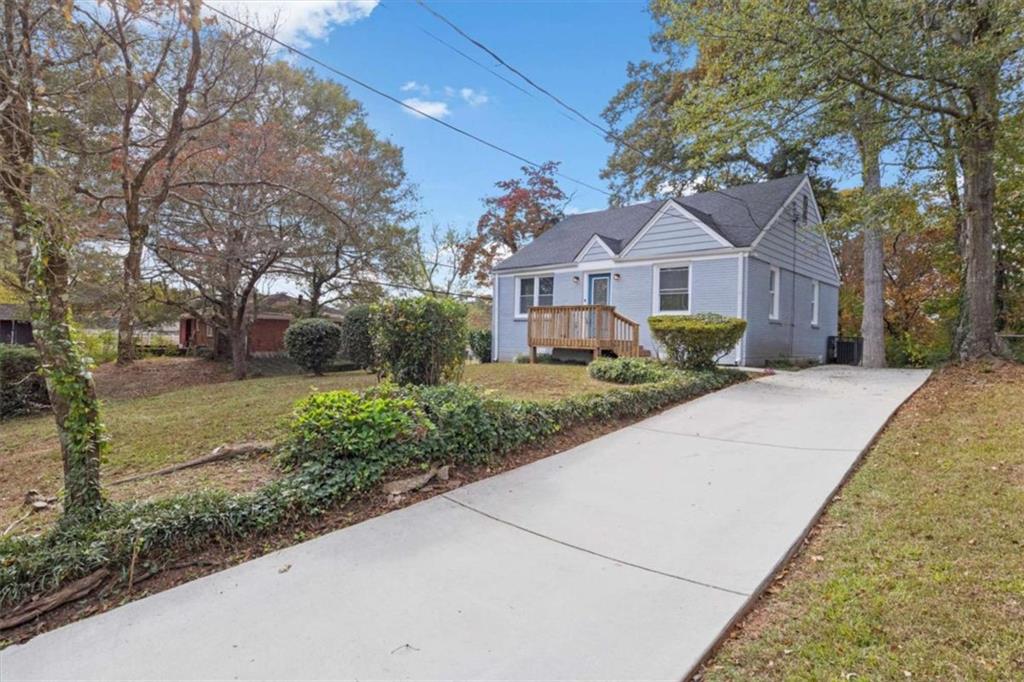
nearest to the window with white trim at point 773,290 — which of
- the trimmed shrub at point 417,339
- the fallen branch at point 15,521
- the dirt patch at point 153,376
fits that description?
the trimmed shrub at point 417,339

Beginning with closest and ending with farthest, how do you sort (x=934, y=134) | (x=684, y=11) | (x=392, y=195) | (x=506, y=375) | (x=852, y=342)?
(x=684, y=11), (x=934, y=134), (x=506, y=375), (x=852, y=342), (x=392, y=195)

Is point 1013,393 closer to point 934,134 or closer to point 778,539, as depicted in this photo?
point 934,134

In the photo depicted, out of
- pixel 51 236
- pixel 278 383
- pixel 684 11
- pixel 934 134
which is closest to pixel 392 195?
pixel 278 383

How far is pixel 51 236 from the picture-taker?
278cm

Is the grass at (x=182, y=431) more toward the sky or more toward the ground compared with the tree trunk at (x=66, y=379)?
more toward the ground

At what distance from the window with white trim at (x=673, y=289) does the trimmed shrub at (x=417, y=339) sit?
313 inches

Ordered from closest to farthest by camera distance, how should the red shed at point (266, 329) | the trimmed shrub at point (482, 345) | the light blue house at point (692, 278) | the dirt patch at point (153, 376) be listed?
1. the light blue house at point (692, 278)
2. the dirt patch at point (153, 376)
3. the trimmed shrub at point (482, 345)
4. the red shed at point (266, 329)

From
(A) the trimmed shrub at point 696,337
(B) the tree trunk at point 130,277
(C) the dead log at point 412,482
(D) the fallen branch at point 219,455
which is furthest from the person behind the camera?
(B) the tree trunk at point 130,277

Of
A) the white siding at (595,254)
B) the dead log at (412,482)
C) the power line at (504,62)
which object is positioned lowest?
the dead log at (412,482)

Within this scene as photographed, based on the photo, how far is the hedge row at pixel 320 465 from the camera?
2.64 m

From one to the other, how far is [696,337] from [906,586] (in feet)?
20.9

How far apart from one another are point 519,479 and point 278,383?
828 centimetres

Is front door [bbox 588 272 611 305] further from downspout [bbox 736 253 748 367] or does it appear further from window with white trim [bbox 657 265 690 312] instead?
downspout [bbox 736 253 748 367]

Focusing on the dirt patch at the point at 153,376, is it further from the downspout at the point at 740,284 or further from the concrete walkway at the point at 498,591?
the downspout at the point at 740,284
